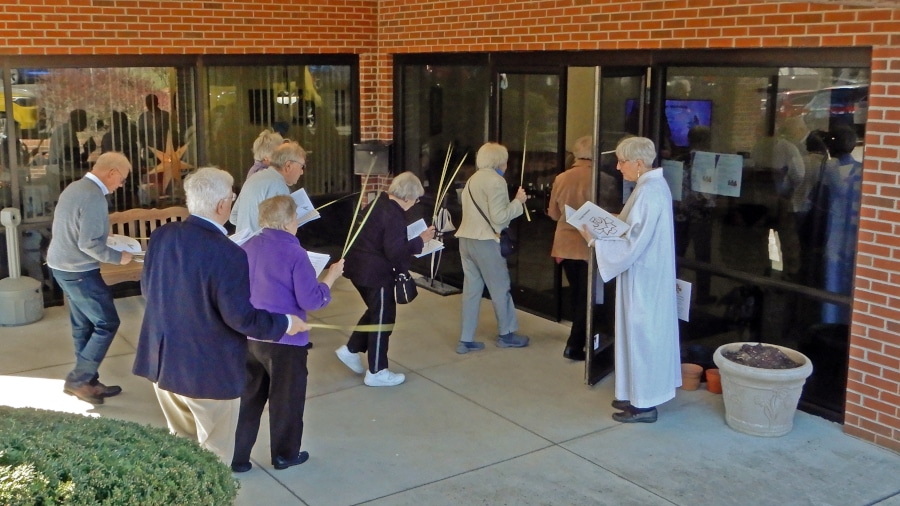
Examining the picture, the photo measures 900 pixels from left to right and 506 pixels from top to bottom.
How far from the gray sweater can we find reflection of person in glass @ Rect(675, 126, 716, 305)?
4.40 meters

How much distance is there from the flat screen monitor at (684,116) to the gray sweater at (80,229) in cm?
429

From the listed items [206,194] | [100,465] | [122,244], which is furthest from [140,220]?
[100,465]

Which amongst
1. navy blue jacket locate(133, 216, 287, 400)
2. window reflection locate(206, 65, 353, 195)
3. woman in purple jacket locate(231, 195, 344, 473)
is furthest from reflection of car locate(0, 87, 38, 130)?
navy blue jacket locate(133, 216, 287, 400)

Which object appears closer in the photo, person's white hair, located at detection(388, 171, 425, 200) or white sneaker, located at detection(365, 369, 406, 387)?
person's white hair, located at detection(388, 171, 425, 200)

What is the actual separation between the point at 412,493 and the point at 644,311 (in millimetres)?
2084

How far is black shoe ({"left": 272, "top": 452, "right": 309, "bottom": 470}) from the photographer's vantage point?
591 cm

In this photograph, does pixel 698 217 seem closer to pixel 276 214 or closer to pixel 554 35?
pixel 554 35

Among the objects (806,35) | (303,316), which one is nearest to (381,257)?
(303,316)

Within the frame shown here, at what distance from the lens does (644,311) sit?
6.63 meters

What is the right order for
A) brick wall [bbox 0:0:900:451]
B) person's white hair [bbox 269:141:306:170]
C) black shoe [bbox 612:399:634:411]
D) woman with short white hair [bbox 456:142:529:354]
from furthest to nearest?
woman with short white hair [bbox 456:142:529:354] < person's white hair [bbox 269:141:306:170] < black shoe [bbox 612:399:634:411] < brick wall [bbox 0:0:900:451]

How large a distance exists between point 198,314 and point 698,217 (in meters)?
4.42

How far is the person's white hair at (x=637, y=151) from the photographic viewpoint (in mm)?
6602

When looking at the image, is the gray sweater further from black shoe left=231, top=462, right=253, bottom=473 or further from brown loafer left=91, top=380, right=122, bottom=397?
black shoe left=231, top=462, right=253, bottom=473

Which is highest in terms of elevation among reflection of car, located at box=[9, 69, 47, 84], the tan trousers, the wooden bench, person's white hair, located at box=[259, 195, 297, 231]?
reflection of car, located at box=[9, 69, 47, 84]
